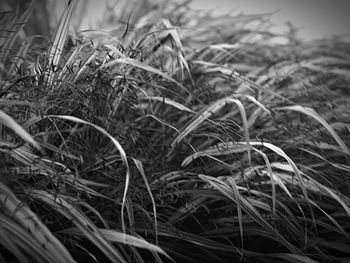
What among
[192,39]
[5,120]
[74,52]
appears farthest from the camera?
[192,39]

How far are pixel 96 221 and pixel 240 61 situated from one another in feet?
3.29

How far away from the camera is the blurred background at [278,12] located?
5.53ft

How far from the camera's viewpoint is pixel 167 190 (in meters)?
0.84

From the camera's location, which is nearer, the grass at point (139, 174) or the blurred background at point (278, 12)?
the grass at point (139, 174)

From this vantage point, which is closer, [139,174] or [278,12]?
[139,174]

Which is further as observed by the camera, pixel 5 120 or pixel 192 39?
pixel 192 39

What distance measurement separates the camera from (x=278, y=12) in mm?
2332

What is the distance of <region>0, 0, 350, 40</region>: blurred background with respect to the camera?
5.53ft

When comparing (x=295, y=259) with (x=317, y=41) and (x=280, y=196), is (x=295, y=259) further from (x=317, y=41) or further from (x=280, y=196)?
(x=317, y=41)

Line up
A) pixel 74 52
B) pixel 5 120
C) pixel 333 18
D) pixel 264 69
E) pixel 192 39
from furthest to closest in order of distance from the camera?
pixel 333 18, pixel 192 39, pixel 264 69, pixel 74 52, pixel 5 120

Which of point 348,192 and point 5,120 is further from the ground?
point 5,120

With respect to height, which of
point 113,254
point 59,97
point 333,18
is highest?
point 59,97

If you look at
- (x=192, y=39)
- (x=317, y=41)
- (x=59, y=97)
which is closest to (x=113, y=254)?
(x=59, y=97)

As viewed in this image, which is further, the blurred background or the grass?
the blurred background
